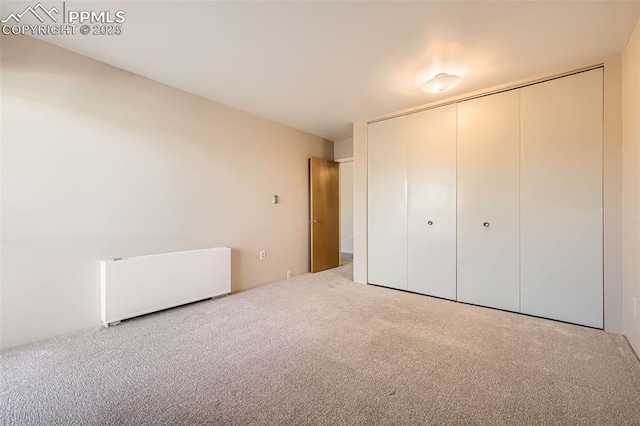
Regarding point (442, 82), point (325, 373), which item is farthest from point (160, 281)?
point (442, 82)

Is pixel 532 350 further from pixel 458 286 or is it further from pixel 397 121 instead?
pixel 397 121

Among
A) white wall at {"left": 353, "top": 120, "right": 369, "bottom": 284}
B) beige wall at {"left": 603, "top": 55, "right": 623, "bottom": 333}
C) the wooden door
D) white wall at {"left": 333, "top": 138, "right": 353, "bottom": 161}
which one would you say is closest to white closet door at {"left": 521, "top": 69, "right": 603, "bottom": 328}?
beige wall at {"left": 603, "top": 55, "right": 623, "bottom": 333}

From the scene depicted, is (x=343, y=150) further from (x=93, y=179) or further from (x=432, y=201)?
(x=93, y=179)

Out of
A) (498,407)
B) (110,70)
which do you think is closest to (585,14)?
(498,407)

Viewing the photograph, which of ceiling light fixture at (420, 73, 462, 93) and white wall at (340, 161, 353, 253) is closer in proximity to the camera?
ceiling light fixture at (420, 73, 462, 93)

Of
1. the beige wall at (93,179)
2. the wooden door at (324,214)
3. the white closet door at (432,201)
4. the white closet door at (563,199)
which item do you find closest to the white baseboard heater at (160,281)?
the beige wall at (93,179)

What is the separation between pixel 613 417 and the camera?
4.50ft

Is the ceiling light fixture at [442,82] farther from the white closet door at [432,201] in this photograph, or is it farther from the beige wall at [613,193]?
the beige wall at [613,193]

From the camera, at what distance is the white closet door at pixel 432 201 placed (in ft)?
10.4

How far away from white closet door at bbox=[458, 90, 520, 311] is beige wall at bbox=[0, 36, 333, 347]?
2.72m

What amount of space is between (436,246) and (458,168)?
37.8 inches

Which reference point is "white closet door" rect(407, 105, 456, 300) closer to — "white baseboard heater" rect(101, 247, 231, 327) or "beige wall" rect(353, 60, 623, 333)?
"beige wall" rect(353, 60, 623, 333)

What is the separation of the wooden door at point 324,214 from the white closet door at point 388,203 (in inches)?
43.2

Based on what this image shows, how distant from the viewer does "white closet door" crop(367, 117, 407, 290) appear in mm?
3564
